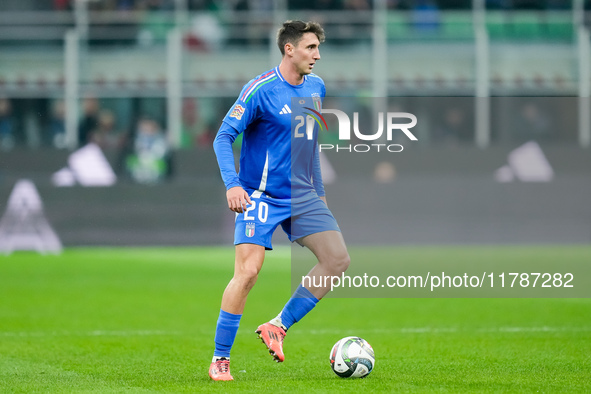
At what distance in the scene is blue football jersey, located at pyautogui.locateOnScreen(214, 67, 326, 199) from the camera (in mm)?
6133

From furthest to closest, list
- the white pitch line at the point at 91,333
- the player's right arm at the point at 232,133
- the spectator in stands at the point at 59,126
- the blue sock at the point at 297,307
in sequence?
1. the spectator in stands at the point at 59,126
2. the white pitch line at the point at 91,333
3. the blue sock at the point at 297,307
4. the player's right arm at the point at 232,133

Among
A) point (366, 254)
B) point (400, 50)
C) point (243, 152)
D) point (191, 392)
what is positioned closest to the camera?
point (191, 392)

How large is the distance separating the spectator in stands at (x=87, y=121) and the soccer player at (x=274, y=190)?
11637 mm

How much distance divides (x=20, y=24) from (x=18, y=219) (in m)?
4.41

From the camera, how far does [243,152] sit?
6367mm

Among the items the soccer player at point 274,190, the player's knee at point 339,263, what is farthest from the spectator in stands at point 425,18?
the player's knee at point 339,263

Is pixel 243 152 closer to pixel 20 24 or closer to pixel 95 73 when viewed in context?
pixel 95 73

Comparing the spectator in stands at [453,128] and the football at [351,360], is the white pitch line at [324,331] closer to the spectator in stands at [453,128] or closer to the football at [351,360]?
the football at [351,360]

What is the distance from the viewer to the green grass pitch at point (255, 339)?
236 inches

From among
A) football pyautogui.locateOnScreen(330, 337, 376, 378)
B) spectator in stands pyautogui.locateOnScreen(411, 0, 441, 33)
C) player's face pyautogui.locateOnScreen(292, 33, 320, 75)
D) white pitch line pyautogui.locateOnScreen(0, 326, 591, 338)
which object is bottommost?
white pitch line pyautogui.locateOnScreen(0, 326, 591, 338)

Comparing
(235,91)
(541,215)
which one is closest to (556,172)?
(541,215)

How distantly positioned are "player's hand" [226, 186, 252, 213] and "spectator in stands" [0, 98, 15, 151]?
12.5 m

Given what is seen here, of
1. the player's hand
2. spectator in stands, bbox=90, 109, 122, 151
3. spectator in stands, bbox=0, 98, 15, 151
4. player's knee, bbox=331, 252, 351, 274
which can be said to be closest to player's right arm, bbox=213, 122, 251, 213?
the player's hand

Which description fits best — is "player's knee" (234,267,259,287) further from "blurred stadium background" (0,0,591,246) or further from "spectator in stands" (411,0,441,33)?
"spectator in stands" (411,0,441,33)
